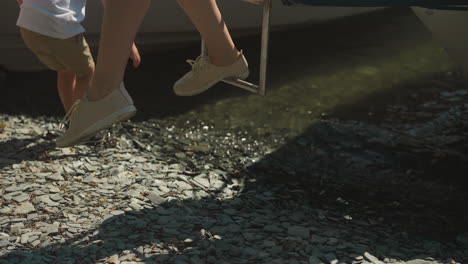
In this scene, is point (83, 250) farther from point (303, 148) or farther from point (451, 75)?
point (451, 75)

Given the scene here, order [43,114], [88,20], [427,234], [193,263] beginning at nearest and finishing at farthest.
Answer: [193,263] → [427,234] → [43,114] → [88,20]

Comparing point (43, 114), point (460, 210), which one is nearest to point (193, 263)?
point (460, 210)

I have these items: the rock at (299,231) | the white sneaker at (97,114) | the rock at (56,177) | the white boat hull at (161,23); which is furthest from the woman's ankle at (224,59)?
the white boat hull at (161,23)

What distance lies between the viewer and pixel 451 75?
290 inches

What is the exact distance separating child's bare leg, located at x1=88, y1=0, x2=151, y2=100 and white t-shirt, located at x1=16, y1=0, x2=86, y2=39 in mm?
1124

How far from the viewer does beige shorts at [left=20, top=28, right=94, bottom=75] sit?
4.10 metres

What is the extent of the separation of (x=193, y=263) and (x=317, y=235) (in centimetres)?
78

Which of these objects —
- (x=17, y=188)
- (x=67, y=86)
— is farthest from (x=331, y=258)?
(x=67, y=86)

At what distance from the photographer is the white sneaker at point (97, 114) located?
9.91ft

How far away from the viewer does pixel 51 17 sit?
394 cm

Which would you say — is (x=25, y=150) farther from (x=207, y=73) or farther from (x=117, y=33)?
(x=117, y=33)

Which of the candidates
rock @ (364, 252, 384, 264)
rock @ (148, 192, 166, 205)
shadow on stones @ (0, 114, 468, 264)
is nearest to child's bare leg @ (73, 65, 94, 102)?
rock @ (148, 192, 166, 205)

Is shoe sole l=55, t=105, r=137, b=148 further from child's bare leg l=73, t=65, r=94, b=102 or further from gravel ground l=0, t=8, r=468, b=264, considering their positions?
child's bare leg l=73, t=65, r=94, b=102

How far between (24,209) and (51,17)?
1.11 metres
